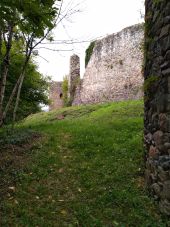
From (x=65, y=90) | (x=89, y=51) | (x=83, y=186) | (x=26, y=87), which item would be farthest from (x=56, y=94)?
(x=83, y=186)

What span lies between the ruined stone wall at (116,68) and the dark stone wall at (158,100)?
11.7 meters

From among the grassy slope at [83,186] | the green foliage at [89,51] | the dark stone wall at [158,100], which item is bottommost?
the grassy slope at [83,186]

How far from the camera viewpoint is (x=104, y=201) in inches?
212

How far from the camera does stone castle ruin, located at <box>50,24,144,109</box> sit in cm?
1870

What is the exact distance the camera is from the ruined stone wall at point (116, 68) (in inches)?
736

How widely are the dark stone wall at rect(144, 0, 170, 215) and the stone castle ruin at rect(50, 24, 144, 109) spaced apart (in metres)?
11.3

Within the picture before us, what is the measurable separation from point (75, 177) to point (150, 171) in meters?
1.66

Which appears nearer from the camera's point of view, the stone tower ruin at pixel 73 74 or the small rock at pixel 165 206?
the small rock at pixel 165 206

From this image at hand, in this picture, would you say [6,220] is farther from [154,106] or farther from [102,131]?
[102,131]

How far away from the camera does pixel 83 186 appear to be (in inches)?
237

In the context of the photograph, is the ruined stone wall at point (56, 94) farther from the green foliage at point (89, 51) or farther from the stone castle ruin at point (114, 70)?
the green foliage at point (89, 51)

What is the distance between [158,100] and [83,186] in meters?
2.25

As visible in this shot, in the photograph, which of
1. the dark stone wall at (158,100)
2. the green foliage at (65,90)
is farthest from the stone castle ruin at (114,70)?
the dark stone wall at (158,100)

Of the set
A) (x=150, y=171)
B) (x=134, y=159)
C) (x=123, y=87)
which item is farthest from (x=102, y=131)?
(x=123, y=87)
